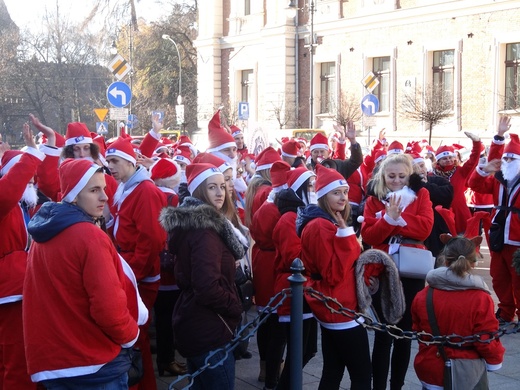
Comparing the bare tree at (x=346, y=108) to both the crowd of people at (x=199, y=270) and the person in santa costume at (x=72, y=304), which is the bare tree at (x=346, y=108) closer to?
the crowd of people at (x=199, y=270)

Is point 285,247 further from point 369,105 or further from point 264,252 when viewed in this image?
point 369,105

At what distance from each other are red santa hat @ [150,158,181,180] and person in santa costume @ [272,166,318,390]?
163cm

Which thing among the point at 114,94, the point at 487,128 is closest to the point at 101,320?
the point at 114,94

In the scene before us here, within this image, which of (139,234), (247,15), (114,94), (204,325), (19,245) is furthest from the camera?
(247,15)

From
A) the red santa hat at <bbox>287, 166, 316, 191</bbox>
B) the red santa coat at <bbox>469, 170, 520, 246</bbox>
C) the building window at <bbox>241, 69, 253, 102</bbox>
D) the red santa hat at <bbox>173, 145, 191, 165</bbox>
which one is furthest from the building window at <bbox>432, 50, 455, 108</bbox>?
the red santa hat at <bbox>287, 166, 316, 191</bbox>

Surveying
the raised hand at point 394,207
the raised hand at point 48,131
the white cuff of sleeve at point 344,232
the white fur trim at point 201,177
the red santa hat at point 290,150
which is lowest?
the white cuff of sleeve at point 344,232

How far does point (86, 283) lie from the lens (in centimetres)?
386

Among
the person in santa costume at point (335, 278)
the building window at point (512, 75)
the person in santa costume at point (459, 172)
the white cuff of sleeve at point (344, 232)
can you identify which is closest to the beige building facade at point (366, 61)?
the building window at point (512, 75)

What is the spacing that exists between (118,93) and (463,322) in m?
14.0

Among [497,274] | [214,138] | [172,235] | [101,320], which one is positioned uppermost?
[214,138]

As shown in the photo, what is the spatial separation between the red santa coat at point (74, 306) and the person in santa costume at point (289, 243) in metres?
1.86

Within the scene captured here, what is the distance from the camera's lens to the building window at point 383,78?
3350 centimetres

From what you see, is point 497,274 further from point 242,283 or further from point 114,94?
point 114,94

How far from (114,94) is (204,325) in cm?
1364
